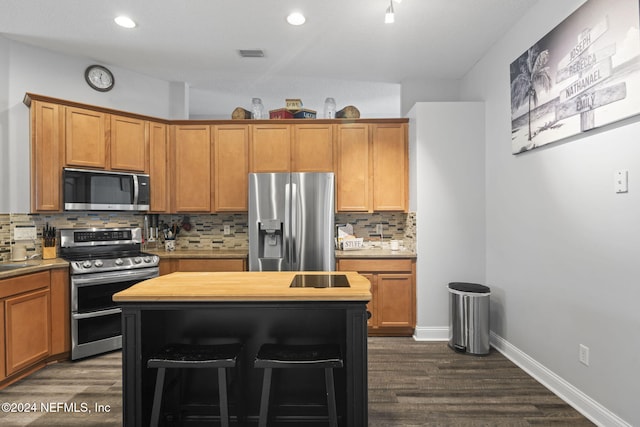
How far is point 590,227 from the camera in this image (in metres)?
2.22

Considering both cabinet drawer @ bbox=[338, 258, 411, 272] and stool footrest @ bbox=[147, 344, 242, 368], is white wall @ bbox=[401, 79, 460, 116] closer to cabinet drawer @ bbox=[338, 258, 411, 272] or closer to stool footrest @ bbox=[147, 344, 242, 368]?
cabinet drawer @ bbox=[338, 258, 411, 272]

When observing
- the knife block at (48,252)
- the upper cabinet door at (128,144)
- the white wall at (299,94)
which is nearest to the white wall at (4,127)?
the knife block at (48,252)

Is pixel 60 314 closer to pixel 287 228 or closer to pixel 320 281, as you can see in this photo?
pixel 287 228

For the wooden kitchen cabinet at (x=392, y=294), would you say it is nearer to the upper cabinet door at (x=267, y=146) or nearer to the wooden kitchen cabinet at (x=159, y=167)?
the upper cabinet door at (x=267, y=146)

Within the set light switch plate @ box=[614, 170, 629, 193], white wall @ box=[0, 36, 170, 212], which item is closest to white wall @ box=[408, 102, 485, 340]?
light switch plate @ box=[614, 170, 629, 193]

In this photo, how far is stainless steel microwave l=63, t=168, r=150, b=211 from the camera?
3.36 m

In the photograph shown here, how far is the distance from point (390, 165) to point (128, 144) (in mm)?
2865

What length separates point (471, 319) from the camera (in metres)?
3.21

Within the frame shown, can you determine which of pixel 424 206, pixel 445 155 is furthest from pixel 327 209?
pixel 445 155

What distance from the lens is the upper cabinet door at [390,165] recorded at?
4070 millimetres

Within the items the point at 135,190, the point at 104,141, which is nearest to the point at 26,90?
the point at 104,141

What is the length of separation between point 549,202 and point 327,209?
1984 mm

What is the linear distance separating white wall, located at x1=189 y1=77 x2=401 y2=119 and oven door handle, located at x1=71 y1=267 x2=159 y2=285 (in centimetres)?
242

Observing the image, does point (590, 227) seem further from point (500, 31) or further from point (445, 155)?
point (500, 31)
